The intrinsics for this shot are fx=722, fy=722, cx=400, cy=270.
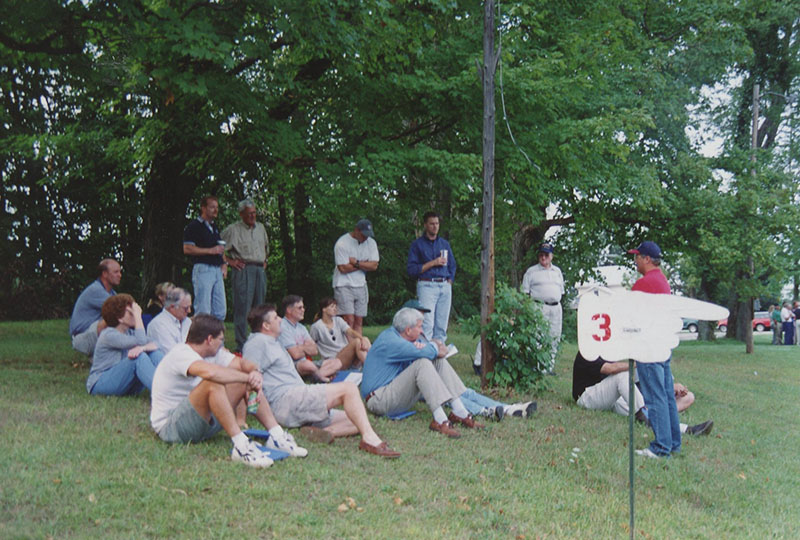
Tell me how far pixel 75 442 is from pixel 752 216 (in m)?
16.3

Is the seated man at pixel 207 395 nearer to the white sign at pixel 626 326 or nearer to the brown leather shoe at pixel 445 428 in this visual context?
the brown leather shoe at pixel 445 428

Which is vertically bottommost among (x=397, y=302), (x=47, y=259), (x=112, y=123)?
(x=397, y=302)

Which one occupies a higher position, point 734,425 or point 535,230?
point 535,230

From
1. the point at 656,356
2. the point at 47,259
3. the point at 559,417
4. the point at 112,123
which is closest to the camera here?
the point at 656,356

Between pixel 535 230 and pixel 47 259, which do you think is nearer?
pixel 535 230

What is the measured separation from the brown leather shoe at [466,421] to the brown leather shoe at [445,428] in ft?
0.73

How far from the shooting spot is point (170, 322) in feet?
23.0

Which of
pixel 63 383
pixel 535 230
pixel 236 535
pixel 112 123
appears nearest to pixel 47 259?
pixel 112 123

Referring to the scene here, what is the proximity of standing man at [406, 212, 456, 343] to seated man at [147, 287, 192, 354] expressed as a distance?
330 centimetres

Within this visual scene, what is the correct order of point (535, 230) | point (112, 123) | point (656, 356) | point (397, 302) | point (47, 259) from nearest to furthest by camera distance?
point (656, 356), point (112, 123), point (535, 230), point (47, 259), point (397, 302)

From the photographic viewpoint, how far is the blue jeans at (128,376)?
22.2ft

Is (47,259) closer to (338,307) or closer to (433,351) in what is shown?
(338,307)

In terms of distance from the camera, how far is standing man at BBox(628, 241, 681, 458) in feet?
19.8

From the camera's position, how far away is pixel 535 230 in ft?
68.1
